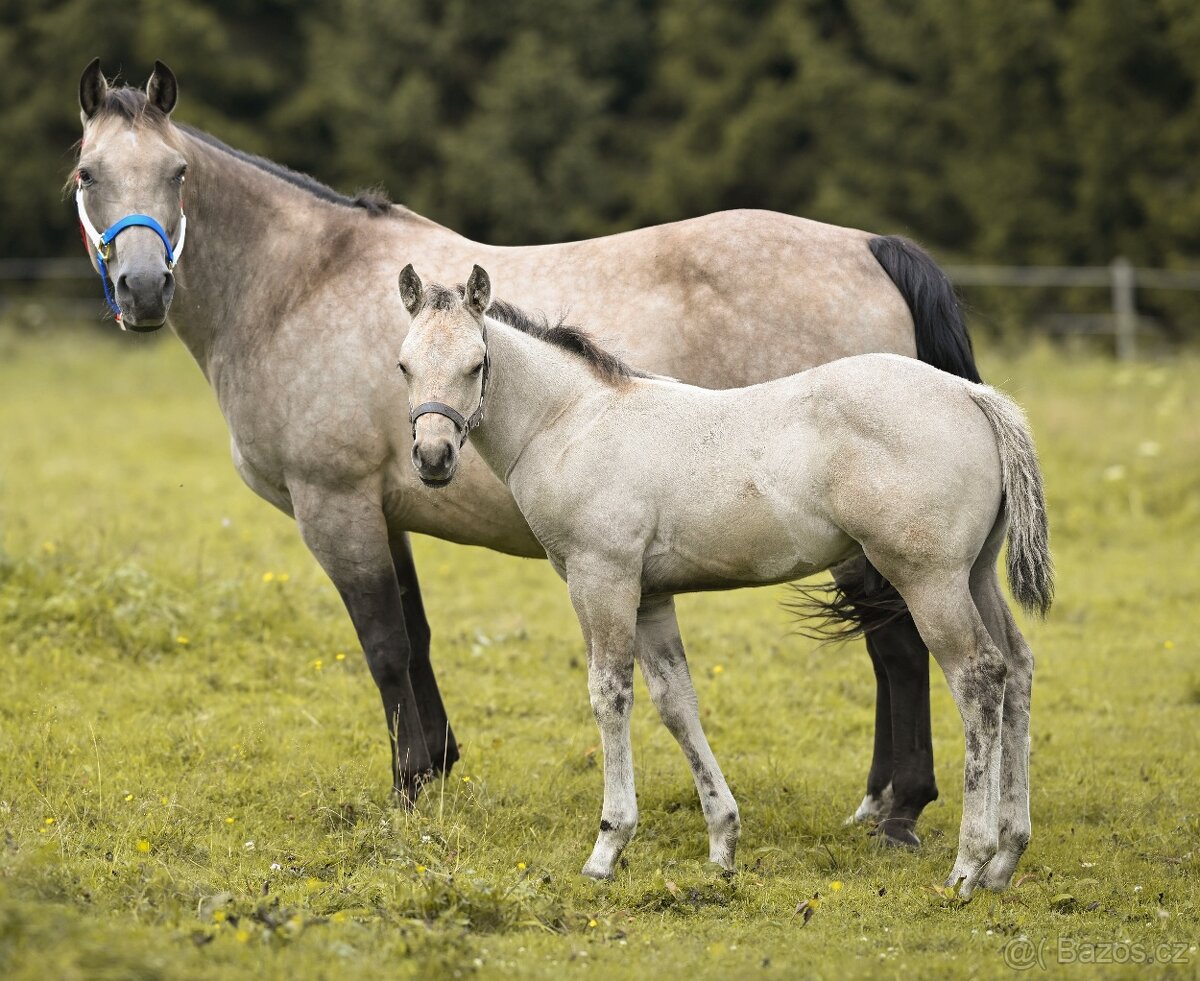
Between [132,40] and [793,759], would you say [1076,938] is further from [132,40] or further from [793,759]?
[132,40]

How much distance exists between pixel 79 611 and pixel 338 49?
720 inches

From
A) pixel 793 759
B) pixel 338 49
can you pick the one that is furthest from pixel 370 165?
pixel 793 759

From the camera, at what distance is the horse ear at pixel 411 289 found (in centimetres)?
470

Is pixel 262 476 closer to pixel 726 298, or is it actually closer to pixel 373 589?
pixel 373 589

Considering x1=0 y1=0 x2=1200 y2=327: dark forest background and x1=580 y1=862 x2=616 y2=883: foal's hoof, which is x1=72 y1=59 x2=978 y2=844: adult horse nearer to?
x1=580 y1=862 x2=616 y2=883: foal's hoof

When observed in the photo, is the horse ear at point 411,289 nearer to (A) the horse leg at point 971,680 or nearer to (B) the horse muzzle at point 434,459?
(B) the horse muzzle at point 434,459

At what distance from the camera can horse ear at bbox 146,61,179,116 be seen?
5.71 m

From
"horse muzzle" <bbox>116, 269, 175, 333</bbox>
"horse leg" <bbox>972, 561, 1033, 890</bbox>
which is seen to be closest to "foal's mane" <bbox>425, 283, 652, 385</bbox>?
"horse muzzle" <bbox>116, 269, 175, 333</bbox>

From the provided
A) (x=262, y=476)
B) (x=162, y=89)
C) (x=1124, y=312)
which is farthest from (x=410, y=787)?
(x=1124, y=312)

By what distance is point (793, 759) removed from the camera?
21.9 feet

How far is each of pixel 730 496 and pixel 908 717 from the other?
1.64 m

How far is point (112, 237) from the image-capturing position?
5.48m

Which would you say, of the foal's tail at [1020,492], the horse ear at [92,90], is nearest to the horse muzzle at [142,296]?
the horse ear at [92,90]

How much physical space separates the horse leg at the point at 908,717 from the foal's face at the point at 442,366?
7.17ft
